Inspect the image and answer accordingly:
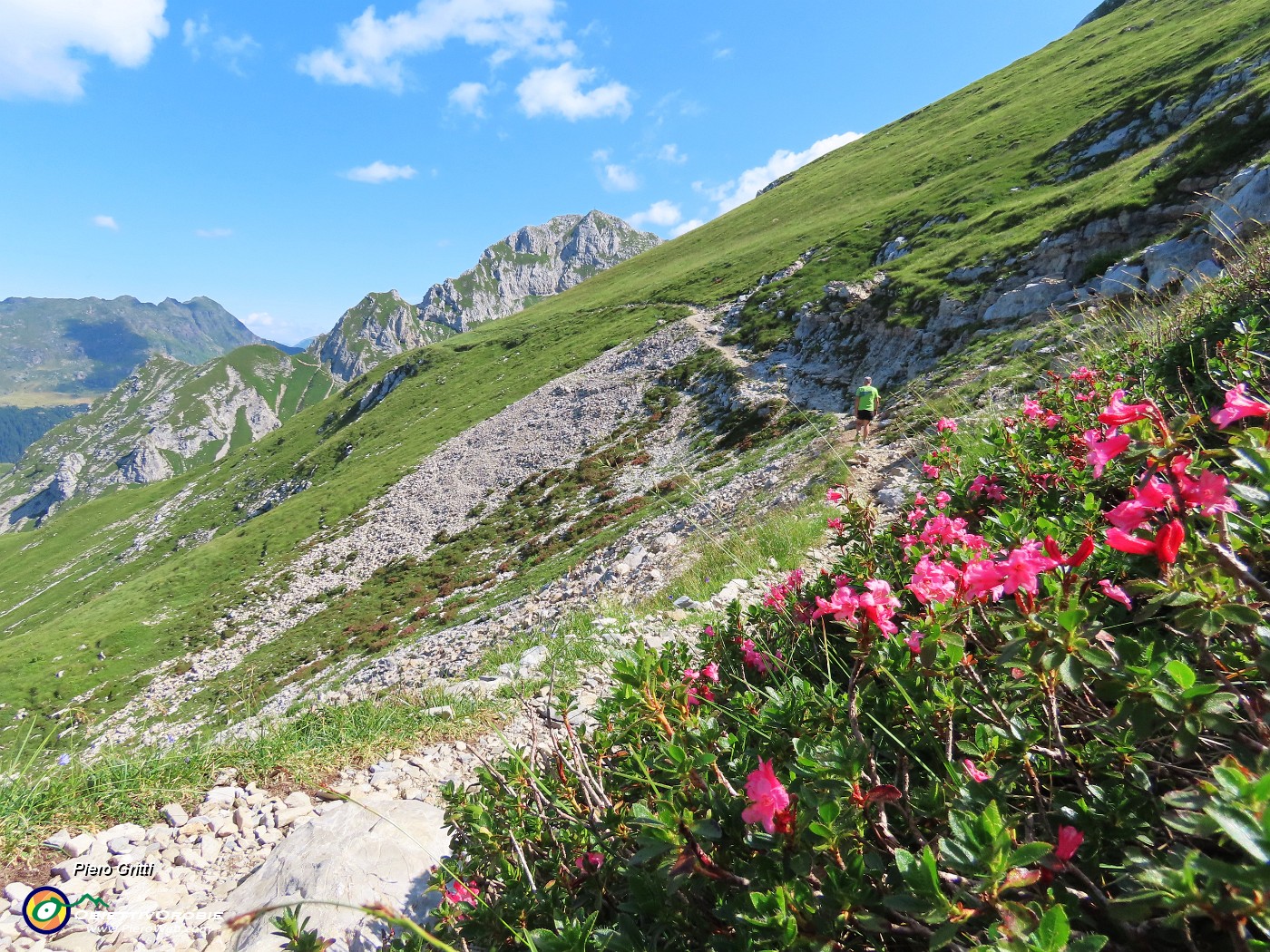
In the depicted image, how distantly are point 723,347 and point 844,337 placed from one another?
1317 centimetres

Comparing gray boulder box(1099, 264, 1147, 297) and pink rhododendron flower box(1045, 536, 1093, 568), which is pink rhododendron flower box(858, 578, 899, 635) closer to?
pink rhododendron flower box(1045, 536, 1093, 568)

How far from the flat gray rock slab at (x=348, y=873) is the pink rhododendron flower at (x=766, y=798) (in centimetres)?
218

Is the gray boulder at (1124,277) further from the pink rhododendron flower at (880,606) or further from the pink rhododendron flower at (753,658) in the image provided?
the pink rhododendron flower at (880,606)

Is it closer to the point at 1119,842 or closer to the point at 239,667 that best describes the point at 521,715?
the point at 1119,842

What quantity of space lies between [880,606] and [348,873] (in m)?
3.62

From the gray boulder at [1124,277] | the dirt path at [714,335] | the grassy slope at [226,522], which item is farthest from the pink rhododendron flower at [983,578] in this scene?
the grassy slope at [226,522]

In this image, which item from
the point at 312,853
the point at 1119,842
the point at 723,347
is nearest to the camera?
the point at 1119,842

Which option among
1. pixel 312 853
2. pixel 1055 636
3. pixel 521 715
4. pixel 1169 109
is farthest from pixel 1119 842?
pixel 1169 109

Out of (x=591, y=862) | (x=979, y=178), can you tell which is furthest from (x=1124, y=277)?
(x=979, y=178)

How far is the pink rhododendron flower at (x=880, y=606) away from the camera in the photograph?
1.99 metres

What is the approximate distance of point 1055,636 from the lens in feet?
4.77

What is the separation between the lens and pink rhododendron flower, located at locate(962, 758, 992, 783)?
1.60 meters

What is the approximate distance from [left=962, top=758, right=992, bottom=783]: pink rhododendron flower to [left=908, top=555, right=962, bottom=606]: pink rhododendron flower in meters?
0.49

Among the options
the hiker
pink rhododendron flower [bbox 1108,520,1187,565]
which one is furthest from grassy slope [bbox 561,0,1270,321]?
pink rhododendron flower [bbox 1108,520,1187,565]
